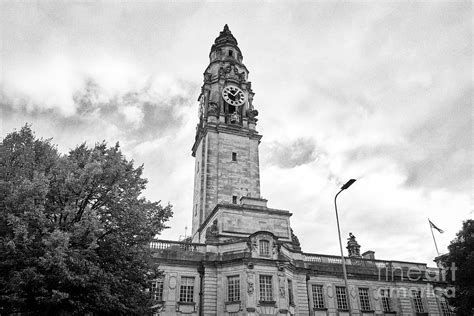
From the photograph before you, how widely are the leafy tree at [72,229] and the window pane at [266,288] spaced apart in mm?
11474

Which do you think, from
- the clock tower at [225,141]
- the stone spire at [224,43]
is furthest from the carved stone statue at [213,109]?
the stone spire at [224,43]

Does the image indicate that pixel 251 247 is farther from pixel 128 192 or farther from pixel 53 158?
pixel 53 158

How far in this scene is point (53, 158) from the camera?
57.8ft

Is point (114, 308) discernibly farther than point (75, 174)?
No

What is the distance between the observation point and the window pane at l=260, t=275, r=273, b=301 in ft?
89.6

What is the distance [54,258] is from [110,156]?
6636mm

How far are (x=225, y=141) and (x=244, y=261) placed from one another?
17.1 metres

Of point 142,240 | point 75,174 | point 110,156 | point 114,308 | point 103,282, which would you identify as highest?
point 110,156

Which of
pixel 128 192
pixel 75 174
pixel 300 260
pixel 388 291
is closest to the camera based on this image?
pixel 75 174

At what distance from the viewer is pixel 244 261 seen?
28.0m

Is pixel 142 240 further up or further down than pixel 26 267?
further up

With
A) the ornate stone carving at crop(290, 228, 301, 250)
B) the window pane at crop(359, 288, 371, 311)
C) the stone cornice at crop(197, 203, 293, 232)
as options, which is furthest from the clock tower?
the window pane at crop(359, 288, 371, 311)

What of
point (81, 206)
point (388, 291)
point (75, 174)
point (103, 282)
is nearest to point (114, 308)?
point (103, 282)

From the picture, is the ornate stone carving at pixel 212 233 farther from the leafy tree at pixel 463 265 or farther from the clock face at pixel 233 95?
the leafy tree at pixel 463 265
